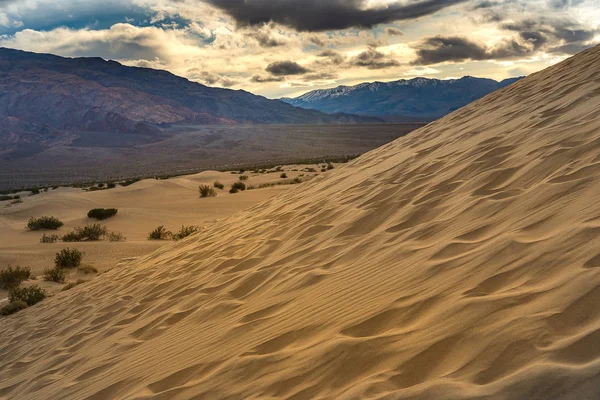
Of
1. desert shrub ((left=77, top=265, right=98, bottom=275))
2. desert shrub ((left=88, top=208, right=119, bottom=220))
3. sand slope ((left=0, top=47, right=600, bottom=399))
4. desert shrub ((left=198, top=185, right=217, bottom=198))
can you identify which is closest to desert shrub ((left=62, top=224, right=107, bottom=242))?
desert shrub ((left=88, top=208, right=119, bottom=220))

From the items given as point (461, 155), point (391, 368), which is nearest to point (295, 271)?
point (391, 368)

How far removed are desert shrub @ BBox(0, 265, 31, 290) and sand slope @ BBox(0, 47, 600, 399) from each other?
2.53 metres

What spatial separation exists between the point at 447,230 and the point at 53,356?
320 centimetres

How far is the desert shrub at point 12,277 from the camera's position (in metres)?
7.84

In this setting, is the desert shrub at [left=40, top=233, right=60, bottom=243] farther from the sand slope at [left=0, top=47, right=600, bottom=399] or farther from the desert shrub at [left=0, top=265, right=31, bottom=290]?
the sand slope at [left=0, top=47, right=600, bottom=399]

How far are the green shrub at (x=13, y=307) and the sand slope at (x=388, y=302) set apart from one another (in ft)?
4.50

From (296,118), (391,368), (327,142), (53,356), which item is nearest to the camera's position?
(391,368)

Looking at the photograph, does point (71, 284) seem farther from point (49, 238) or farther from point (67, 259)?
point (49, 238)

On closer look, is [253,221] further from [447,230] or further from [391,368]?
[391,368]

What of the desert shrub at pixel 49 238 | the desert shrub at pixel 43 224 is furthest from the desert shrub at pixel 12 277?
the desert shrub at pixel 43 224

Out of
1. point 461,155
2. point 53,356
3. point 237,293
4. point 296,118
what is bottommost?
point 53,356

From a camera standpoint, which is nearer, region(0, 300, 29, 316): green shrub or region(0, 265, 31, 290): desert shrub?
region(0, 300, 29, 316): green shrub

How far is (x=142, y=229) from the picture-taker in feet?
40.4

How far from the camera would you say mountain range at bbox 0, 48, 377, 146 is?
113938mm
